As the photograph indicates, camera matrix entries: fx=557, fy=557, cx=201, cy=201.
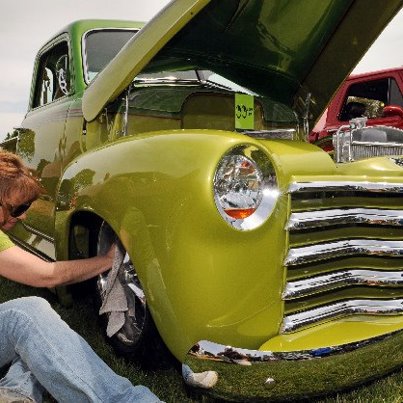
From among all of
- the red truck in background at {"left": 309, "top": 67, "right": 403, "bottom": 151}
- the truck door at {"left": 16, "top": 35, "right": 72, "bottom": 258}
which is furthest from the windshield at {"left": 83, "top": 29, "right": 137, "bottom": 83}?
the red truck in background at {"left": 309, "top": 67, "right": 403, "bottom": 151}

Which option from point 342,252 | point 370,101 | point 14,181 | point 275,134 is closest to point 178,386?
point 342,252

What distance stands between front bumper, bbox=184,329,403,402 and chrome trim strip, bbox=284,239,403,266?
280 mm

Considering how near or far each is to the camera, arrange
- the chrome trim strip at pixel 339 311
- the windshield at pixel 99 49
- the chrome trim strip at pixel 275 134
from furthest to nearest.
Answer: the windshield at pixel 99 49, the chrome trim strip at pixel 275 134, the chrome trim strip at pixel 339 311

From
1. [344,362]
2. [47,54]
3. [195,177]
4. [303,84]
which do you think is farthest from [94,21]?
[344,362]

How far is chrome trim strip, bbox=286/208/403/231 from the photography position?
69.0 inches

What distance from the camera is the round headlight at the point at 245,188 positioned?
1691 millimetres

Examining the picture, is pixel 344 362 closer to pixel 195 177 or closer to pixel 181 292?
pixel 181 292

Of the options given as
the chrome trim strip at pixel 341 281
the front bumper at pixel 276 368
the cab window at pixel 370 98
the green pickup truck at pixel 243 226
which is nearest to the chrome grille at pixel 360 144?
the green pickup truck at pixel 243 226

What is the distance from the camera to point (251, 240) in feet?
5.55

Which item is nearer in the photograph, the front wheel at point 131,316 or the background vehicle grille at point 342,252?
the background vehicle grille at point 342,252

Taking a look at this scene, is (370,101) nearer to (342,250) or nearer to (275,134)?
(275,134)

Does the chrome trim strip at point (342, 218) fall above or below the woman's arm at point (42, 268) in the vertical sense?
above

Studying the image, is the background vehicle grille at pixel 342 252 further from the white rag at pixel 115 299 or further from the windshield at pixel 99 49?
the windshield at pixel 99 49

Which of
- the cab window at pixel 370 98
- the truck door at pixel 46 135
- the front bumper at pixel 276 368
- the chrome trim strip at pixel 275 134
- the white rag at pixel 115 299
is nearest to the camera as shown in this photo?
the front bumper at pixel 276 368
